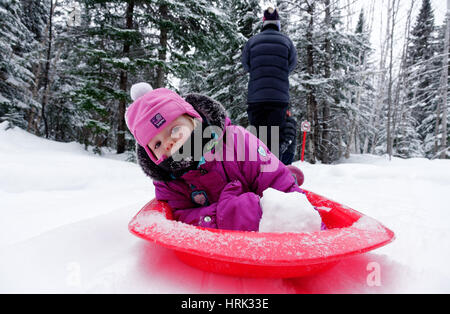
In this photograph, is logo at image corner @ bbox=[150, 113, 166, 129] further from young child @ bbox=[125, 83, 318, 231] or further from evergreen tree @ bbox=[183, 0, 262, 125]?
evergreen tree @ bbox=[183, 0, 262, 125]

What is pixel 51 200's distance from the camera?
6.79ft

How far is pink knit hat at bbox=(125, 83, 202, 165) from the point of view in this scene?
124 cm

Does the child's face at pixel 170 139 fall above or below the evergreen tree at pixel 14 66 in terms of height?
below

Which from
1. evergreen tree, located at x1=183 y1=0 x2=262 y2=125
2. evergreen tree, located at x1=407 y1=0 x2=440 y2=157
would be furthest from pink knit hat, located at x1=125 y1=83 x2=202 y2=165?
evergreen tree, located at x1=407 y1=0 x2=440 y2=157

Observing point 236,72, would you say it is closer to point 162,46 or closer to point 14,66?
point 162,46

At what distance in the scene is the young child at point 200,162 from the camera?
48.8 inches

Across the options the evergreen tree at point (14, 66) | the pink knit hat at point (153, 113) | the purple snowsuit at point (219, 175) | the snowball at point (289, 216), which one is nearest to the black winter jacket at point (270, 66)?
the purple snowsuit at point (219, 175)

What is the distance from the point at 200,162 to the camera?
53.9 inches

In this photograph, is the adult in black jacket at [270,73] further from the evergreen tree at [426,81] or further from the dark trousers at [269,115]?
the evergreen tree at [426,81]

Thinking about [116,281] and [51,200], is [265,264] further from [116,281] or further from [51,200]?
[51,200]

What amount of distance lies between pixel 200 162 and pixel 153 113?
0.35 metres

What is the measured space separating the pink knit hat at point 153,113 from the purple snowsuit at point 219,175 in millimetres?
171
